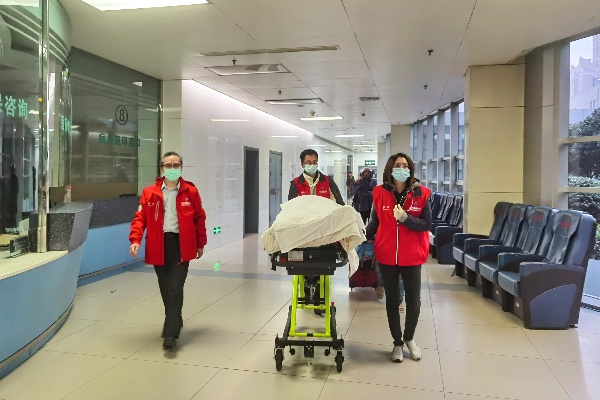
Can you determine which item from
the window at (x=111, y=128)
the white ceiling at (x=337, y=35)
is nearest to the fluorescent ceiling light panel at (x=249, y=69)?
the white ceiling at (x=337, y=35)

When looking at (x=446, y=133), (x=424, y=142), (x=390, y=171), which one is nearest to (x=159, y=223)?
(x=390, y=171)

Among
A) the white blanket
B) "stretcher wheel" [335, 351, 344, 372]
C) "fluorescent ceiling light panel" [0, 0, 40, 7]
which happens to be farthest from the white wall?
"stretcher wheel" [335, 351, 344, 372]

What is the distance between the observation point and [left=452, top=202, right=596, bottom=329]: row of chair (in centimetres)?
438

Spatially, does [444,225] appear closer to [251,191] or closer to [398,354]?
[398,354]

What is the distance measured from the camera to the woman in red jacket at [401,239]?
3496mm

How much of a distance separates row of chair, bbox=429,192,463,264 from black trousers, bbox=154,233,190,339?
5319 mm

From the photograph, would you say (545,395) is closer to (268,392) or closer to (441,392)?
(441,392)

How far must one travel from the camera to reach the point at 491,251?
5480 millimetres

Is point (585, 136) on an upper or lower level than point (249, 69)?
lower

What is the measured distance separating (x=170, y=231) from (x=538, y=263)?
3.42m

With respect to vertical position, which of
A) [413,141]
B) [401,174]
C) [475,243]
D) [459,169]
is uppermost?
[413,141]

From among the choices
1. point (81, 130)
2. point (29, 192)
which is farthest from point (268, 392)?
point (81, 130)

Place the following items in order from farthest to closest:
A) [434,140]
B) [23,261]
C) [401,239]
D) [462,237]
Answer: [434,140] < [462,237] < [23,261] < [401,239]

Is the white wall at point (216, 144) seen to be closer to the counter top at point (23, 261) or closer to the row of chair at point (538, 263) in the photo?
the counter top at point (23, 261)
